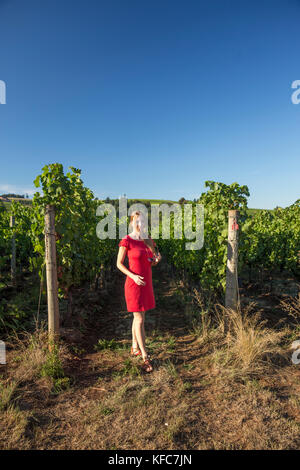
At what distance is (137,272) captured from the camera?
323 centimetres

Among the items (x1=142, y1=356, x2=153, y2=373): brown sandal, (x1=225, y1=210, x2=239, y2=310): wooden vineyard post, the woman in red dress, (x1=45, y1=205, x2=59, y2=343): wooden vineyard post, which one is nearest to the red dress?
the woman in red dress

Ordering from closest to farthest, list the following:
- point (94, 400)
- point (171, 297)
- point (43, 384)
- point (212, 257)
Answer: point (94, 400), point (43, 384), point (212, 257), point (171, 297)

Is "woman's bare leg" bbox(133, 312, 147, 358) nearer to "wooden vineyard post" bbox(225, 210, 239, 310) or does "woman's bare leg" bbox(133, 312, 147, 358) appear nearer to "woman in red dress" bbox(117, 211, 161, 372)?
"woman in red dress" bbox(117, 211, 161, 372)

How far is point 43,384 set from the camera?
2.95 m

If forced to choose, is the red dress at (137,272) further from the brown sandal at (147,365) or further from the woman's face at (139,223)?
the brown sandal at (147,365)

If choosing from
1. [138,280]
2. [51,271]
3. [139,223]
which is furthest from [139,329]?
[51,271]

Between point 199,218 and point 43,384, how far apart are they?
179 inches

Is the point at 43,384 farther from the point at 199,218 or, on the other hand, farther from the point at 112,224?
the point at 112,224

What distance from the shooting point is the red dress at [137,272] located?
321 cm

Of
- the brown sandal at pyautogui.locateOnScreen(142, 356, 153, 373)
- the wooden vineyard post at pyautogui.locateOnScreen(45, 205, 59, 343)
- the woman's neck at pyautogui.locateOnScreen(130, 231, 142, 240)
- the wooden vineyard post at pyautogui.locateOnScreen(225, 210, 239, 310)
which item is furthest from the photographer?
the wooden vineyard post at pyautogui.locateOnScreen(225, 210, 239, 310)

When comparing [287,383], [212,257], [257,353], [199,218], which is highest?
[199,218]

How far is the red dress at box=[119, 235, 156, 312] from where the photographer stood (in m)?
3.21

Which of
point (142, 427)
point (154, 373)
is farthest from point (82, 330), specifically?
point (142, 427)

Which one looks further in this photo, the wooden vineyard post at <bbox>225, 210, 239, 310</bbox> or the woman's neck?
the wooden vineyard post at <bbox>225, 210, 239, 310</bbox>
